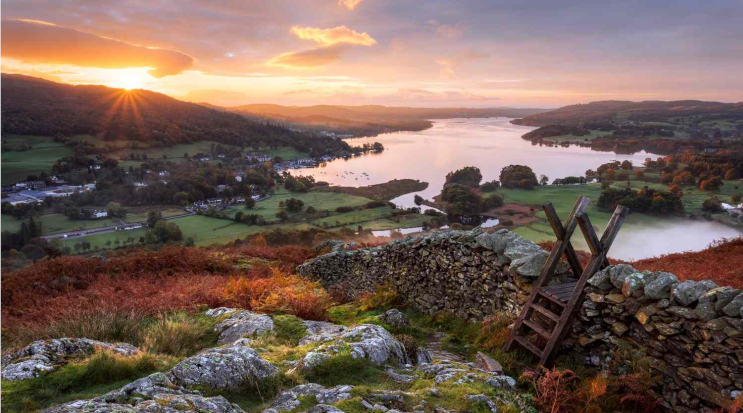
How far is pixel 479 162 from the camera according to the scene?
8056 centimetres

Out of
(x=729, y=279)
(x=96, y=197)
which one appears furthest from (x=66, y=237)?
(x=729, y=279)

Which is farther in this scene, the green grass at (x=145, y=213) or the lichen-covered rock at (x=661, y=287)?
the green grass at (x=145, y=213)

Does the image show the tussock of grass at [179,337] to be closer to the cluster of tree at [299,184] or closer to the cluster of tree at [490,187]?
the cluster of tree at [490,187]

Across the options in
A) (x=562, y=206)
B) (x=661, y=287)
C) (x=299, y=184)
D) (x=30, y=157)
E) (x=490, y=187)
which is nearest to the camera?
(x=661, y=287)

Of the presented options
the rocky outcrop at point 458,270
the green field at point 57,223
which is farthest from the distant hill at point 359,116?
the rocky outcrop at point 458,270

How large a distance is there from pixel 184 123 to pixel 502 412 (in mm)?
123125

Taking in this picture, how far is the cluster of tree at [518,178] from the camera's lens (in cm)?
5150

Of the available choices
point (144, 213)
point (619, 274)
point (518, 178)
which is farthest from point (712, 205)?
point (144, 213)

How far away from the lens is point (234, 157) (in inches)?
3935

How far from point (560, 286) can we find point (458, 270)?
9.61 feet

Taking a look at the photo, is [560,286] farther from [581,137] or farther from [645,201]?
[581,137]

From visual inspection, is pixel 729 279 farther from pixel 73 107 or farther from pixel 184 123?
pixel 73 107

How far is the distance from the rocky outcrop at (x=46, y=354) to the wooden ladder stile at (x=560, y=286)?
21.6 ft

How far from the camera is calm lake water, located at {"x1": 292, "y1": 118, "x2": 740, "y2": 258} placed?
93.2 ft
